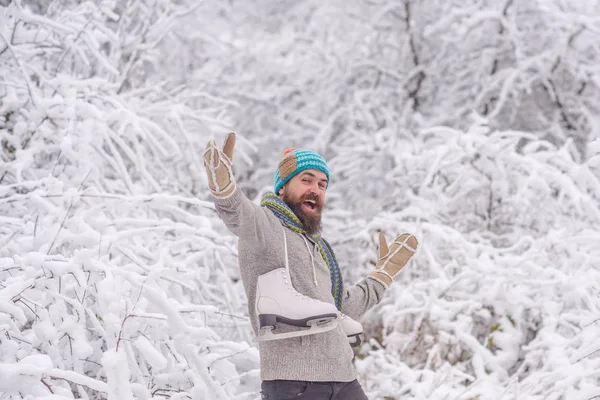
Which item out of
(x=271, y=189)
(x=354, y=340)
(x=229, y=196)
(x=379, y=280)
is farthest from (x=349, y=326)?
(x=271, y=189)

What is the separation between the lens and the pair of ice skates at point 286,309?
1834mm

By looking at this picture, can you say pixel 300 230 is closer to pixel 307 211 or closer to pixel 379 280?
pixel 307 211

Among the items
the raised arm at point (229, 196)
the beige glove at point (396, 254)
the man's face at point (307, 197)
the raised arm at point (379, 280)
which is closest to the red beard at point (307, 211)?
the man's face at point (307, 197)

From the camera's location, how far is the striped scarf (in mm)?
2117

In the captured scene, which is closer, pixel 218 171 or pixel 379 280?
pixel 218 171

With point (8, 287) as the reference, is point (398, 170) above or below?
below

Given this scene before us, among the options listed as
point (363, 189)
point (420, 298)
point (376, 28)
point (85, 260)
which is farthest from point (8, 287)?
point (376, 28)

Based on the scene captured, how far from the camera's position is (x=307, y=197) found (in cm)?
218

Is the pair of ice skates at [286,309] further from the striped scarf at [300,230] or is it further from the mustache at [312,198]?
the mustache at [312,198]

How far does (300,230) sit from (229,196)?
1.56 feet

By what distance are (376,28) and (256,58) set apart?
184cm

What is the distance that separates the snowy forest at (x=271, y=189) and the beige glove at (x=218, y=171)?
0.59 m

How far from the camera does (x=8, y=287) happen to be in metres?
1.95

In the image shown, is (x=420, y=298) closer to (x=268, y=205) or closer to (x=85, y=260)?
(x=268, y=205)
